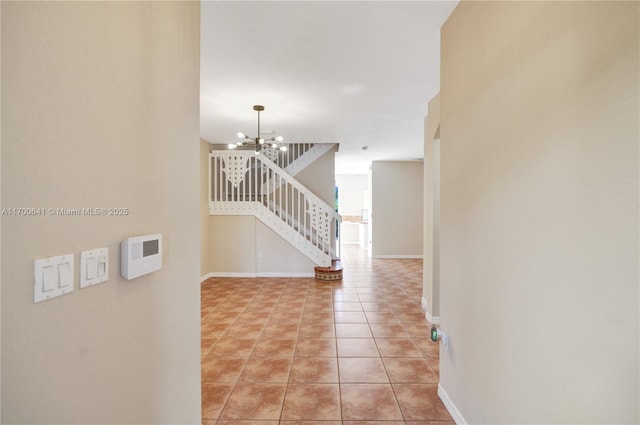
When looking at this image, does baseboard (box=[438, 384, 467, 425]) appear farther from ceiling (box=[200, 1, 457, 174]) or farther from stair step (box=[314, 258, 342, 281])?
stair step (box=[314, 258, 342, 281])

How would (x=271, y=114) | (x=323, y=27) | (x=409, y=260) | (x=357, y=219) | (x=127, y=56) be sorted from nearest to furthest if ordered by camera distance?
(x=127, y=56)
(x=323, y=27)
(x=271, y=114)
(x=409, y=260)
(x=357, y=219)

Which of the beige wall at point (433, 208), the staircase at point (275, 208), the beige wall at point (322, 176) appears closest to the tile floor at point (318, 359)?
the beige wall at point (433, 208)

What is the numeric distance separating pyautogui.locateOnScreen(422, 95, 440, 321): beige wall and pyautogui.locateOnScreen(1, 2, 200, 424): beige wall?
2.88 meters

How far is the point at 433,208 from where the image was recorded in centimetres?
354

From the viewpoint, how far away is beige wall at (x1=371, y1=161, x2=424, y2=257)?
26.3 feet

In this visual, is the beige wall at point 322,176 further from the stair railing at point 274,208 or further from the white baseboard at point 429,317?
the white baseboard at point 429,317

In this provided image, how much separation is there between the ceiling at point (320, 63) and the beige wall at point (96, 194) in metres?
0.85

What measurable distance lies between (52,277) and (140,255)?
34 centimetres

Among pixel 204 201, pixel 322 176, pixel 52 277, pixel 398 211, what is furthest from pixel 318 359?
pixel 398 211

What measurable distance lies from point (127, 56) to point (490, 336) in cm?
204

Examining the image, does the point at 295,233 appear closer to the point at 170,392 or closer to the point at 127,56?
the point at 170,392

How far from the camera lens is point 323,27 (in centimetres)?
211

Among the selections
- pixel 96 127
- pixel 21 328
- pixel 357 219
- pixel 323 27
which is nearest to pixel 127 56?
pixel 96 127

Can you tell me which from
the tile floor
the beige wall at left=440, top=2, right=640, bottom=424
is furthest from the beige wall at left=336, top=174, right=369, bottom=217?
the beige wall at left=440, top=2, right=640, bottom=424
